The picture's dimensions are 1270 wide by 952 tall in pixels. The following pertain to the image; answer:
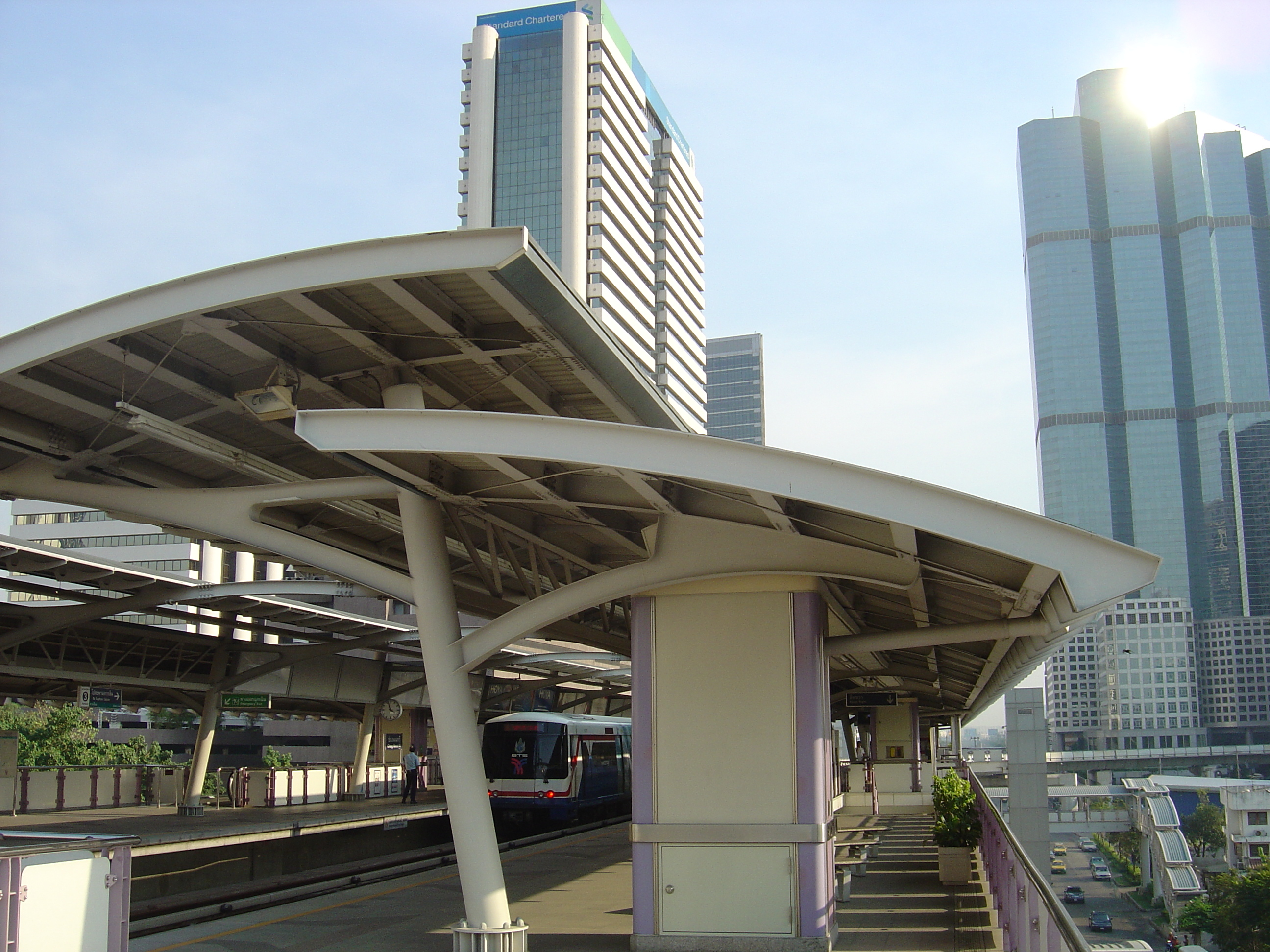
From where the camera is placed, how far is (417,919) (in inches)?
470

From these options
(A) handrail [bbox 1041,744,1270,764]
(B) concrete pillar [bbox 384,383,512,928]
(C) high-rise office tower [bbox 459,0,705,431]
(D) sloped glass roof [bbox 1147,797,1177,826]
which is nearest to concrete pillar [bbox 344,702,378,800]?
(B) concrete pillar [bbox 384,383,512,928]

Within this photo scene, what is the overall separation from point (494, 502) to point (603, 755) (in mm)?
19912

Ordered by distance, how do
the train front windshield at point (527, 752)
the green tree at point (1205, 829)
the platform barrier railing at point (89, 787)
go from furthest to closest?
the green tree at point (1205, 829), the train front windshield at point (527, 752), the platform barrier railing at point (89, 787)

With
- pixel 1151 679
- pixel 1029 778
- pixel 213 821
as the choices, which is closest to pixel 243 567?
pixel 213 821

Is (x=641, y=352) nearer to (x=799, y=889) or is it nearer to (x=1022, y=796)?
(x=1022, y=796)

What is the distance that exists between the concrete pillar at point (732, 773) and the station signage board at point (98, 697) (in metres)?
16.2

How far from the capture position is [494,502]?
11.2 meters

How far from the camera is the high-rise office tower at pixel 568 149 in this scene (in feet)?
374

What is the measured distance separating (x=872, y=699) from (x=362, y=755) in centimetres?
1373

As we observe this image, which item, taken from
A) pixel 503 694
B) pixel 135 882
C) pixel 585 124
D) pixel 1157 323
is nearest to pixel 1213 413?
pixel 1157 323

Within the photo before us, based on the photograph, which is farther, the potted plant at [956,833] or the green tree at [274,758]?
the green tree at [274,758]

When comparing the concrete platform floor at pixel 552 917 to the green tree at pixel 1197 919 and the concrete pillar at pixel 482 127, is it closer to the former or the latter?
the green tree at pixel 1197 919

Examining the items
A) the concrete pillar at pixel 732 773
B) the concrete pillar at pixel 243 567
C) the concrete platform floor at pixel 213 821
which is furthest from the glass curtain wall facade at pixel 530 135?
the concrete pillar at pixel 732 773

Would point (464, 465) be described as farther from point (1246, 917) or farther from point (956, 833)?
point (1246, 917)
